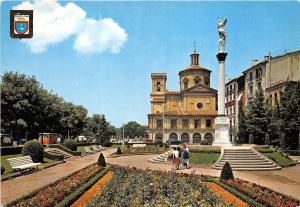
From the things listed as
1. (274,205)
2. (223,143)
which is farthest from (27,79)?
(274,205)

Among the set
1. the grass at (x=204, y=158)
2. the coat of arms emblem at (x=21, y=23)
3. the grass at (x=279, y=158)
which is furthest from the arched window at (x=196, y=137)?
the coat of arms emblem at (x=21, y=23)

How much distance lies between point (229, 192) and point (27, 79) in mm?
36476

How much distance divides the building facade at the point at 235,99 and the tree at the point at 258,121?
1620cm

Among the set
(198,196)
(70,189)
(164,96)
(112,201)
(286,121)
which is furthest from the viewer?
(164,96)

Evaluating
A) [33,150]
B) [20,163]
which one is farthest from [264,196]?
[33,150]

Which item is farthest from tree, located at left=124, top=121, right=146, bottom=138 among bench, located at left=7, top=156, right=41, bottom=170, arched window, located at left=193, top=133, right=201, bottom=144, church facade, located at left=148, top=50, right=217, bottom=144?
bench, located at left=7, top=156, right=41, bottom=170

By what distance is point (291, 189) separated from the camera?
15.5 meters

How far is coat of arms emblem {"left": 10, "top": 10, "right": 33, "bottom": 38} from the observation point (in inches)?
478

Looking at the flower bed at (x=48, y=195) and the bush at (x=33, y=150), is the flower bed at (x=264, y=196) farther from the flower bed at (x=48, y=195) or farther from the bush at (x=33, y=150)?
the bush at (x=33, y=150)

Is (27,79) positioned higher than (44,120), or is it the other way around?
(27,79)

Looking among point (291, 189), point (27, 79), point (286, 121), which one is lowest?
point (291, 189)

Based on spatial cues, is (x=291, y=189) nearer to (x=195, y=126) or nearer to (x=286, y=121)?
(x=286, y=121)

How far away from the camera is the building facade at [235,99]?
227ft

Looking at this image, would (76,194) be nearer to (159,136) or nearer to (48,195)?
(48,195)
